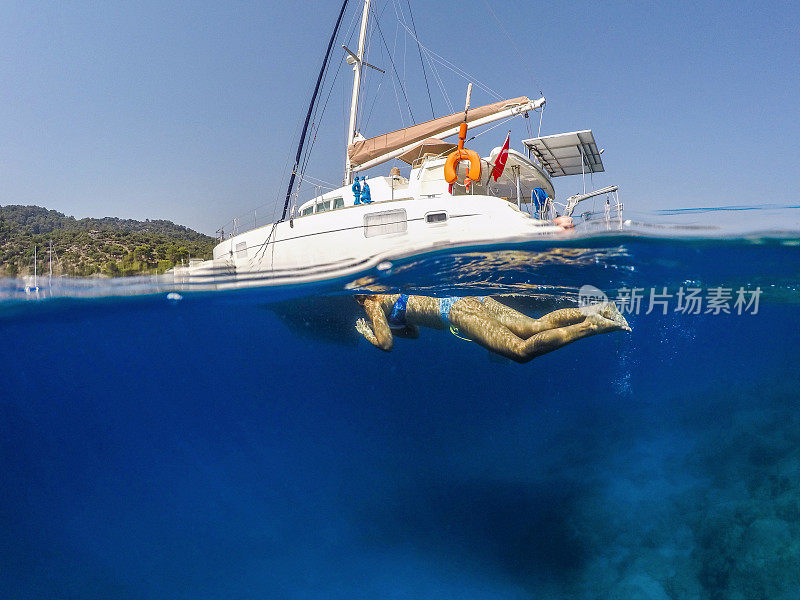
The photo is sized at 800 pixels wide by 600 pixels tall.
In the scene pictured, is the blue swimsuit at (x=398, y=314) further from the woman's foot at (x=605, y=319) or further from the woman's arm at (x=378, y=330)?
the woman's foot at (x=605, y=319)

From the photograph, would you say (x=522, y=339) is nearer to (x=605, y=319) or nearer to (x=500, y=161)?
(x=605, y=319)

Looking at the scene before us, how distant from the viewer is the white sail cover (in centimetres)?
1198

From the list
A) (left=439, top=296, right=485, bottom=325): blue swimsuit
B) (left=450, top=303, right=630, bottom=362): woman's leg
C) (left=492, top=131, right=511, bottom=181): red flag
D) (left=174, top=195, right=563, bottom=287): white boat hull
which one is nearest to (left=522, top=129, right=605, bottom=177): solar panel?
(left=492, top=131, right=511, bottom=181): red flag

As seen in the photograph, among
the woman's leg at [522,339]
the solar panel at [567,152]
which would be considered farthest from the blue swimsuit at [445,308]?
the solar panel at [567,152]

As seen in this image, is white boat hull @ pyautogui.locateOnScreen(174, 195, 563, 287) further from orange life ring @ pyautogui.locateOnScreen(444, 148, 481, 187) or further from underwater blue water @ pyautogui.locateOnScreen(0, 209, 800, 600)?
underwater blue water @ pyautogui.locateOnScreen(0, 209, 800, 600)

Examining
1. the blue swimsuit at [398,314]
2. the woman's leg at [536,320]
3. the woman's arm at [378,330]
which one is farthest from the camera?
the blue swimsuit at [398,314]

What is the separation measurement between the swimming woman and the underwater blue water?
113 centimetres

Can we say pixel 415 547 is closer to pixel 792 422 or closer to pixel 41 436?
pixel 792 422

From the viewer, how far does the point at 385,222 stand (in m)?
9.11

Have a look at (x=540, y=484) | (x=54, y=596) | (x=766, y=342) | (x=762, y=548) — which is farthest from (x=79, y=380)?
(x=766, y=342)

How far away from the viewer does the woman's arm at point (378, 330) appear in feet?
30.4

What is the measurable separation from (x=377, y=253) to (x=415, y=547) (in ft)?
23.1

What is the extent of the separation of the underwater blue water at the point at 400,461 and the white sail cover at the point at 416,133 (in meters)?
4.56

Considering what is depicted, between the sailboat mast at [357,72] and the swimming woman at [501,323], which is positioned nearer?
the swimming woman at [501,323]
